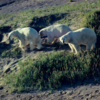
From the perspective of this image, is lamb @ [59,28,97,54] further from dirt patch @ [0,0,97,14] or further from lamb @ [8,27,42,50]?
dirt patch @ [0,0,97,14]

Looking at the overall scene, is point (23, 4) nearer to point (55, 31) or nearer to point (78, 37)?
point (55, 31)

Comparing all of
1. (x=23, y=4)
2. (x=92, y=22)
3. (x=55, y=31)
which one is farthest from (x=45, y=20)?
(x=23, y=4)

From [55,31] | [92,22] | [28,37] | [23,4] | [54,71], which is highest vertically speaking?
[23,4]

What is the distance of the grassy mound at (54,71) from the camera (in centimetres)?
589

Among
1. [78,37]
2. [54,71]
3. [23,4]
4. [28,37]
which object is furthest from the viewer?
[23,4]

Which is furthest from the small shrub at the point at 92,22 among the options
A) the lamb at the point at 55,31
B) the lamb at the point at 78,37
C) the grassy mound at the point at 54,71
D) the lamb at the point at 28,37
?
the lamb at the point at 28,37

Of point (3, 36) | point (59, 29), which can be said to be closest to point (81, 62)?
point (59, 29)

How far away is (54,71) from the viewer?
6188 millimetres

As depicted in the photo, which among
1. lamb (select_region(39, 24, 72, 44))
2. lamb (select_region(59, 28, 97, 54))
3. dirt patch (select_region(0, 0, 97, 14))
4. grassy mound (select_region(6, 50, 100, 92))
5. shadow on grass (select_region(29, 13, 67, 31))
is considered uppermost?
dirt patch (select_region(0, 0, 97, 14))

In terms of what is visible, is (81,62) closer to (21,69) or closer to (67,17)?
(21,69)

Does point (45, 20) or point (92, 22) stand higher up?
point (45, 20)

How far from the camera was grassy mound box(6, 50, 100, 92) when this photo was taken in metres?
5.89

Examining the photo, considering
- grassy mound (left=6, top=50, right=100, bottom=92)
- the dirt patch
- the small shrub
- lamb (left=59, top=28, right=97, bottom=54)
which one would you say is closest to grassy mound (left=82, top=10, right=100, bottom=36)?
the small shrub

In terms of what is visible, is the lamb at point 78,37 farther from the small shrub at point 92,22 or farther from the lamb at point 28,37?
the small shrub at point 92,22
